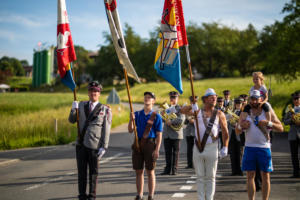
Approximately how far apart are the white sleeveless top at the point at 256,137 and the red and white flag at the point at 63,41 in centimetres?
368

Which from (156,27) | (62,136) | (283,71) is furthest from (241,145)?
(156,27)

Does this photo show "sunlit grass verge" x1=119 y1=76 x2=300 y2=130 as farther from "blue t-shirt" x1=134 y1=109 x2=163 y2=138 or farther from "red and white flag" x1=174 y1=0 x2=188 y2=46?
"blue t-shirt" x1=134 y1=109 x2=163 y2=138

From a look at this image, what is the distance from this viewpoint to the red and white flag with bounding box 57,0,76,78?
712 cm

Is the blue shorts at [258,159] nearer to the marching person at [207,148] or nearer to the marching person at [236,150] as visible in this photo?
the marching person at [207,148]

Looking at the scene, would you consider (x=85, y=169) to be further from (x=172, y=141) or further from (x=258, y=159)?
(x=172, y=141)

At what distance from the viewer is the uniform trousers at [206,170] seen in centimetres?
575

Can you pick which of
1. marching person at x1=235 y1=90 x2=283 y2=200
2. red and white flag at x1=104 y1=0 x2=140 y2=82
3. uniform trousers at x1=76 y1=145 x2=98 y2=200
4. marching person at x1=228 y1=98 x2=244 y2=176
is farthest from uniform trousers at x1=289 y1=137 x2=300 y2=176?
uniform trousers at x1=76 y1=145 x2=98 y2=200

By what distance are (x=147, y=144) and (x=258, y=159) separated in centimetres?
193

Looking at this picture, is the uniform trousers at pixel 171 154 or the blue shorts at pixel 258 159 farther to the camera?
the uniform trousers at pixel 171 154

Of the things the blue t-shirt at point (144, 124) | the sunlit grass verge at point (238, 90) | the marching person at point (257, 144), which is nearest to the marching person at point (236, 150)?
the marching person at point (257, 144)

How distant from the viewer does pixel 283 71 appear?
23438 mm

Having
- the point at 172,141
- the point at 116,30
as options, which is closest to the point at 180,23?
the point at 116,30

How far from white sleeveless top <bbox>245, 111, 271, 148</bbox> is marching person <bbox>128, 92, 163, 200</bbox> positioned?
61.6 inches

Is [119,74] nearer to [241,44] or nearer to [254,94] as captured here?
[241,44]
